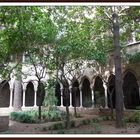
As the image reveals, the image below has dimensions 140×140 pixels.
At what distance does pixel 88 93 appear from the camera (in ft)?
54.3

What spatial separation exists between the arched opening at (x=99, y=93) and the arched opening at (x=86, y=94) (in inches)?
28.0

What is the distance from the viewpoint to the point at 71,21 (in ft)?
36.0

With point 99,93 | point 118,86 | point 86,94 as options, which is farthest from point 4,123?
point 86,94

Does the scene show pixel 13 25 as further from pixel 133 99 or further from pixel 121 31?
pixel 133 99

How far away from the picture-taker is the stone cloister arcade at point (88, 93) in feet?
43.5

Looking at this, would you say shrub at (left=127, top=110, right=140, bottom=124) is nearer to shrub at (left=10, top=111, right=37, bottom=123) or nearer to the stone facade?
the stone facade

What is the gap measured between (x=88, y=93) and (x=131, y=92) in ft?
12.9

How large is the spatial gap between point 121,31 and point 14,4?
696 cm

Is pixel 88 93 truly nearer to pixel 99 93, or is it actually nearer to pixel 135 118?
pixel 99 93

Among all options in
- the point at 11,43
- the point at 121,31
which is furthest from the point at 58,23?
the point at 121,31

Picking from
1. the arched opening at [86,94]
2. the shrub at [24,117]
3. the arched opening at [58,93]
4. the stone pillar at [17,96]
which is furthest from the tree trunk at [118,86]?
the stone pillar at [17,96]

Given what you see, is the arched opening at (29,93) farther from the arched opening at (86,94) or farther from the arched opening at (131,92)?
the arched opening at (131,92)

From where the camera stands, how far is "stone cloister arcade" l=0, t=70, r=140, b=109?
1327 centimetres

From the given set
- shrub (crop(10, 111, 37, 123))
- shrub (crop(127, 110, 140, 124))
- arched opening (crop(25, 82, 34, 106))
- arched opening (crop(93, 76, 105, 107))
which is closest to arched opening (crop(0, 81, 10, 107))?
arched opening (crop(25, 82, 34, 106))
